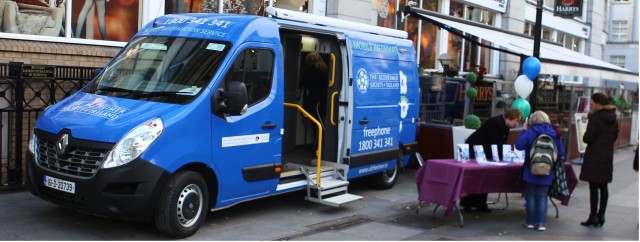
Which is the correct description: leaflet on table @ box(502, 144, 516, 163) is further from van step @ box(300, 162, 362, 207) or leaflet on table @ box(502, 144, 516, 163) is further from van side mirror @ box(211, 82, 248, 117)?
van side mirror @ box(211, 82, 248, 117)

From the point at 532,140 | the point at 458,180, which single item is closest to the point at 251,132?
the point at 458,180

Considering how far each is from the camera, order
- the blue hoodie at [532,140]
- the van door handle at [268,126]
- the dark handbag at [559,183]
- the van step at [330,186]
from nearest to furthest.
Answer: the van door handle at [268,126], the blue hoodie at [532,140], the dark handbag at [559,183], the van step at [330,186]

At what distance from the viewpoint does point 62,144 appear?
6.69 meters

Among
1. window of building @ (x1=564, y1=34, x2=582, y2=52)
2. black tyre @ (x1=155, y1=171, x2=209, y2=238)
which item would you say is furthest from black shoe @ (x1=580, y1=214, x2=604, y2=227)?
window of building @ (x1=564, y1=34, x2=582, y2=52)

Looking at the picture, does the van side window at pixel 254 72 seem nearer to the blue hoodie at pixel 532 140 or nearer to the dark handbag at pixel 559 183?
the blue hoodie at pixel 532 140

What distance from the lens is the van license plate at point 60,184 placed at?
6.58 meters

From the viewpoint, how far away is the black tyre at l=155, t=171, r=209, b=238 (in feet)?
A: 22.0

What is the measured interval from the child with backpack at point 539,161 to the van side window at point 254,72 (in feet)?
10.2

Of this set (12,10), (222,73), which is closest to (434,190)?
(222,73)

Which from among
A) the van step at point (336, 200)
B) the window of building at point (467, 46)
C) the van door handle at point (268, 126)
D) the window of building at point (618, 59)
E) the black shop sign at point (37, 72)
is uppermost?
the window of building at point (618, 59)

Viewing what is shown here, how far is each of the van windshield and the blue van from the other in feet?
0.05

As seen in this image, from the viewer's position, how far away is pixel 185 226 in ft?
22.9

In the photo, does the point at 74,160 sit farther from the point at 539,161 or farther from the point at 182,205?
the point at 539,161

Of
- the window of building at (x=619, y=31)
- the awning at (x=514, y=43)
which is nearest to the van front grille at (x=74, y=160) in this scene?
the awning at (x=514, y=43)
